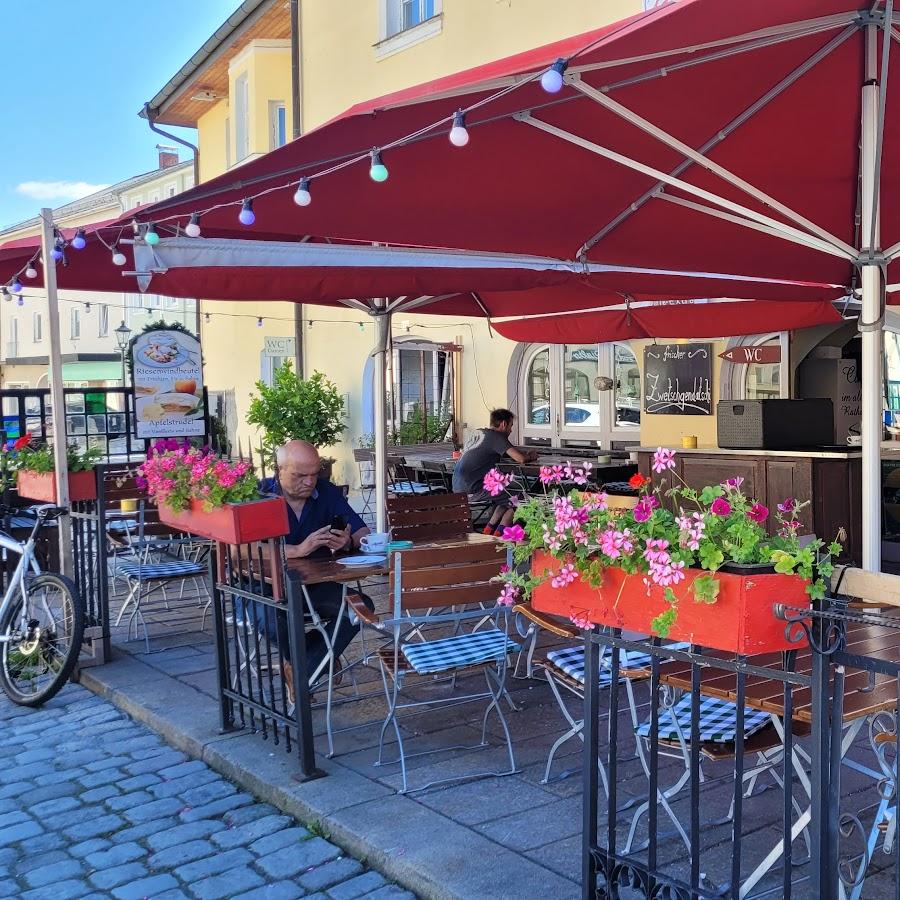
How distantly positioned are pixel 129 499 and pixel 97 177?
35.5 m

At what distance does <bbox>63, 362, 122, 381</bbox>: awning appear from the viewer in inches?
1291

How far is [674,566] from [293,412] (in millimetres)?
12153

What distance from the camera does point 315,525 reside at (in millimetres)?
5293

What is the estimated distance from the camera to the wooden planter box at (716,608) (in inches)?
91.0

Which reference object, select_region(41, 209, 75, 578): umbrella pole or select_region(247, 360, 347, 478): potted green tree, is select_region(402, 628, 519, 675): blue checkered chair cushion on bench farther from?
select_region(247, 360, 347, 478): potted green tree

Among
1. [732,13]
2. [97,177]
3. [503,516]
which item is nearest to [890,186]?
[732,13]

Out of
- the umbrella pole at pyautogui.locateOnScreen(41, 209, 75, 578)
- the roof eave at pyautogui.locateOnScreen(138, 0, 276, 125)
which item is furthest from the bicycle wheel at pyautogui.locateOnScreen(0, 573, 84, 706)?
the roof eave at pyautogui.locateOnScreen(138, 0, 276, 125)

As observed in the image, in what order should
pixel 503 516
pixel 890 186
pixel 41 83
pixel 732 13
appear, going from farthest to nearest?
pixel 41 83 < pixel 503 516 < pixel 890 186 < pixel 732 13

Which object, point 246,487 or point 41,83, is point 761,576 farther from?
point 41,83

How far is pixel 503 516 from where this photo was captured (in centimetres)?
884

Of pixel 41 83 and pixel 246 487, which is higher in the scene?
pixel 41 83

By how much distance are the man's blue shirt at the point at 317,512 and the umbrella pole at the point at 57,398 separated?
52.4 inches

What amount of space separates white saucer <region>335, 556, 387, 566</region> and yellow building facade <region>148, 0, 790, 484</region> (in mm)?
5863

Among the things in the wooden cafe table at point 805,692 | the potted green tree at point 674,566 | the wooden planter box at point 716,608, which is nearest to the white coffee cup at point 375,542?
the wooden cafe table at point 805,692
